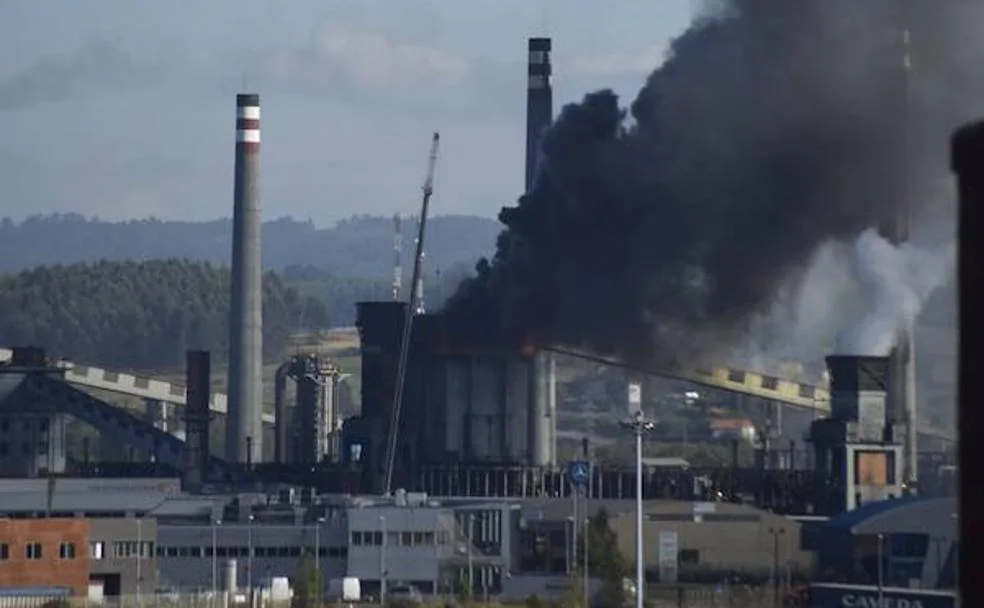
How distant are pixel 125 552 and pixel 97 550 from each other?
2.04 ft

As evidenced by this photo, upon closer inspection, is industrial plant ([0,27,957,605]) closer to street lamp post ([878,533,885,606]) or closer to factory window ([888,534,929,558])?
factory window ([888,534,929,558])

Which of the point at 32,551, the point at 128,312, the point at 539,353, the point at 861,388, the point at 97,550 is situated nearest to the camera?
the point at 32,551

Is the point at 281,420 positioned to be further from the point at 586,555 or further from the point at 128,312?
the point at 128,312

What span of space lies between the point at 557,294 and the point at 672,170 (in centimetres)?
462

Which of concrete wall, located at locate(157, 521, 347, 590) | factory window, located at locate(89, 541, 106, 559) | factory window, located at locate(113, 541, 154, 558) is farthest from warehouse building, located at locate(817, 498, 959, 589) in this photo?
factory window, located at locate(89, 541, 106, 559)

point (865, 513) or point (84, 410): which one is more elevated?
point (84, 410)

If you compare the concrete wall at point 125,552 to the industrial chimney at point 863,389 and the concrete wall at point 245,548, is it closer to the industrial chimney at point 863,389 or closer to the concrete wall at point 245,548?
the concrete wall at point 245,548

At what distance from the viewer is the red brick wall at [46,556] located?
1686 inches

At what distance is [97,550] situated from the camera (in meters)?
46.0

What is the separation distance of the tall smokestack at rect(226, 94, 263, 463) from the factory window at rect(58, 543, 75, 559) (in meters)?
26.2

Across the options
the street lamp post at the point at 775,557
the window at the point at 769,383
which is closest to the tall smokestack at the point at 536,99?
the window at the point at 769,383

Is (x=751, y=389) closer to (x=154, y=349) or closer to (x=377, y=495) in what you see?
(x=377, y=495)

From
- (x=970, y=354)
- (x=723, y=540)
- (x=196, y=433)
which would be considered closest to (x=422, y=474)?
(x=196, y=433)

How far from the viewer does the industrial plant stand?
46.4 m
